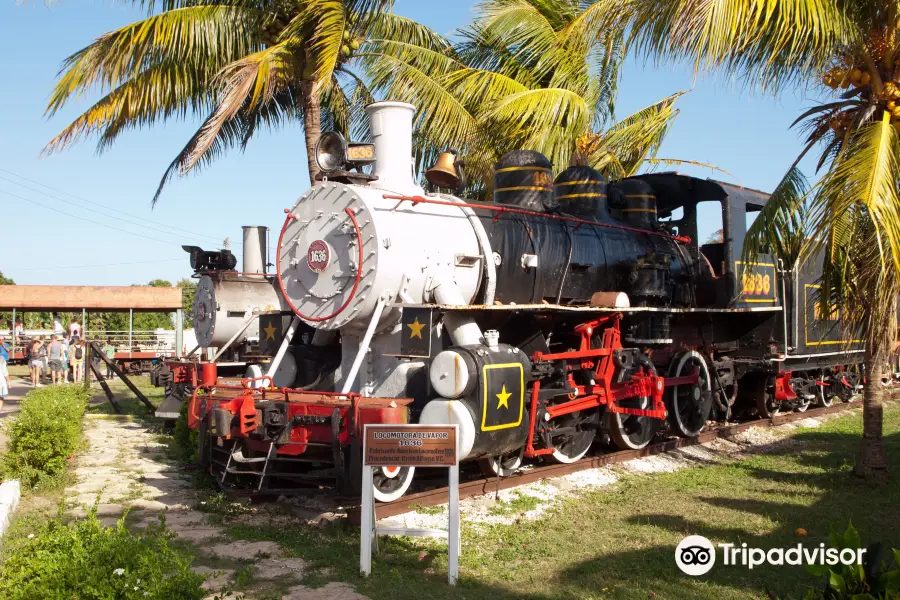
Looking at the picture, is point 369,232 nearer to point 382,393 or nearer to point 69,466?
point 382,393

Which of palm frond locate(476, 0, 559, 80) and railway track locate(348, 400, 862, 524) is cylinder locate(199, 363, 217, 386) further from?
palm frond locate(476, 0, 559, 80)

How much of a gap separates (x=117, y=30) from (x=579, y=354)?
26.2 ft

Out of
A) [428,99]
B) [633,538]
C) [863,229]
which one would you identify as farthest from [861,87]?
[428,99]

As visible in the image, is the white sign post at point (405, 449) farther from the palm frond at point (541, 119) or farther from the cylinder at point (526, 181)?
the palm frond at point (541, 119)

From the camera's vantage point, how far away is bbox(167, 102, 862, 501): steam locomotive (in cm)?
638

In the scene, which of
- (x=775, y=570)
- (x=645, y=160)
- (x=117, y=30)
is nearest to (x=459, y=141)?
(x=645, y=160)

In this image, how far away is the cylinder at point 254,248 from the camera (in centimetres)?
1305

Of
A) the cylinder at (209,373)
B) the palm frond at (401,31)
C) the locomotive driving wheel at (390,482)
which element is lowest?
the locomotive driving wheel at (390,482)

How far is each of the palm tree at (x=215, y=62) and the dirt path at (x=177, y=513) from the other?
4.29 metres

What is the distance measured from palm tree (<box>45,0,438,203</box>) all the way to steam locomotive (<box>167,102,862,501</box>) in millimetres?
3770

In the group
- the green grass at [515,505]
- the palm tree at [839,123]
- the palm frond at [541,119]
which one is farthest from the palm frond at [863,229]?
the palm frond at [541,119]

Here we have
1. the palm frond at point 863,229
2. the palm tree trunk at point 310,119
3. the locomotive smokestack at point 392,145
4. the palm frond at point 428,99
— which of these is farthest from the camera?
the palm frond at point 428,99

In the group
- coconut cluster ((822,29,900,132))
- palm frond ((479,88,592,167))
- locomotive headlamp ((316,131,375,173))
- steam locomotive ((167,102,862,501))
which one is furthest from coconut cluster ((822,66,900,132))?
palm frond ((479,88,592,167))

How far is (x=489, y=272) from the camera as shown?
759 centimetres
